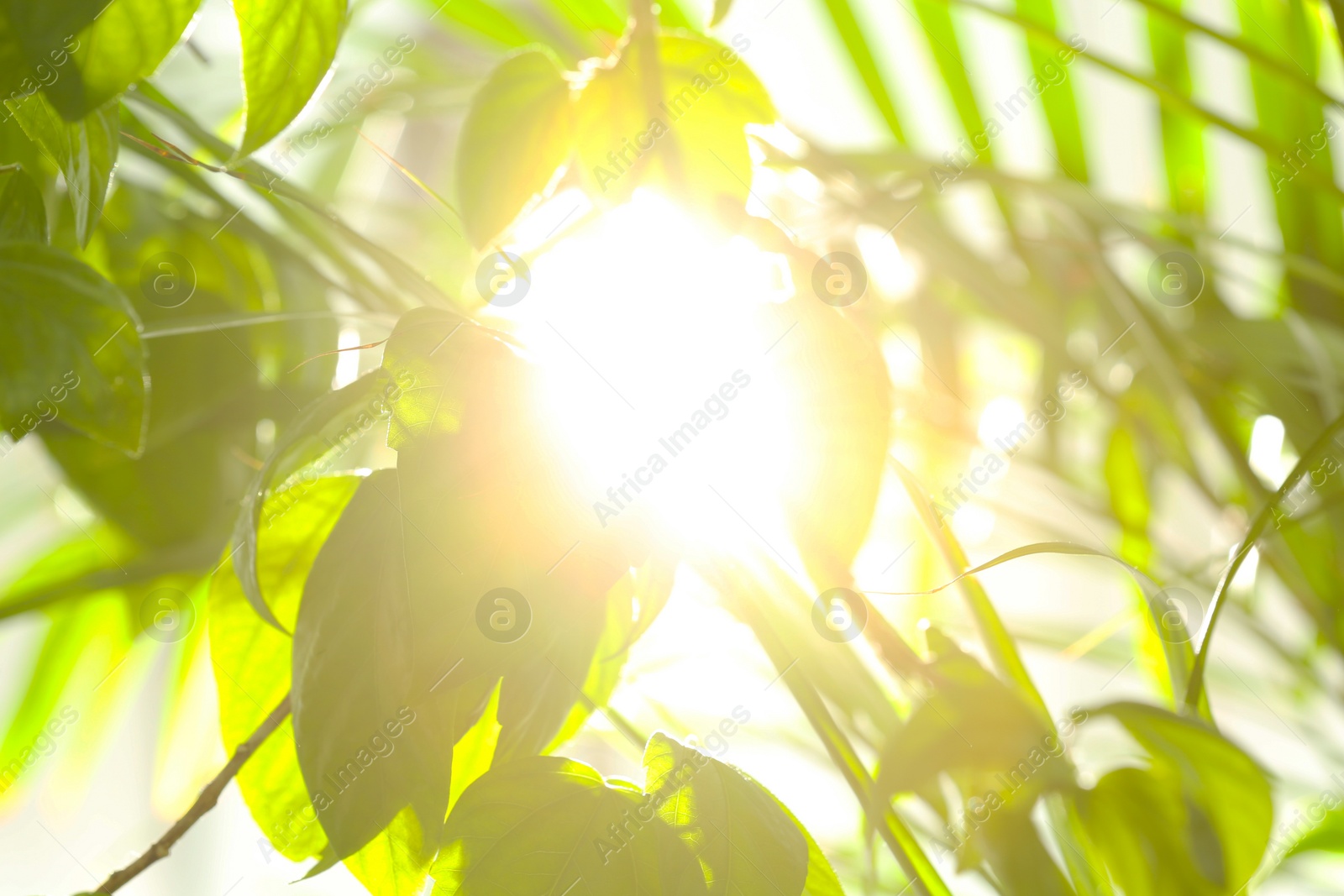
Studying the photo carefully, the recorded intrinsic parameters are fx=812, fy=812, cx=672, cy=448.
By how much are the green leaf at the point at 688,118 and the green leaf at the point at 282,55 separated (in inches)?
3.9

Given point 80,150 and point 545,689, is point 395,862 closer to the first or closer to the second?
point 545,689

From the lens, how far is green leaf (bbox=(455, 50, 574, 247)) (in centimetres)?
26

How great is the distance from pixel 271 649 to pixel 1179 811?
0.30 metres

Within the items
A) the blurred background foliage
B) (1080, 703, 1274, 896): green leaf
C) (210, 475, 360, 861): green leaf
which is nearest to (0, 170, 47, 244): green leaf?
the blurred background foliage

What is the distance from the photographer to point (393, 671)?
0.18m

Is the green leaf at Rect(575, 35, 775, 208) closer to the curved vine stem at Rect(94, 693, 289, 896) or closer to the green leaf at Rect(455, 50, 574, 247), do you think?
the green leaf at Rect(455, 50, 574, 247)

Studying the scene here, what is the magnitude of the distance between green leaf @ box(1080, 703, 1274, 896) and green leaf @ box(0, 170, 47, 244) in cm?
33

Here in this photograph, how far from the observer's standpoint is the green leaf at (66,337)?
211 millimetres

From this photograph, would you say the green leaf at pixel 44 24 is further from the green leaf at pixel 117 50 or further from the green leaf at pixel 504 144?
the green leaf at pixel 504 144

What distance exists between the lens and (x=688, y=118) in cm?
27

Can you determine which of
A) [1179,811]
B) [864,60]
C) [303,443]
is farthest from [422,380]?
[864,60]

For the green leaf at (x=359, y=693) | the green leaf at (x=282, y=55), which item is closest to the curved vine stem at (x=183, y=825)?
the green leaf at (x=359, y=693)

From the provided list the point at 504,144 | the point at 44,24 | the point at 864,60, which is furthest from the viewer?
the point at 864,60

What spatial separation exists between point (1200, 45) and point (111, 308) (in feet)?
2.48
